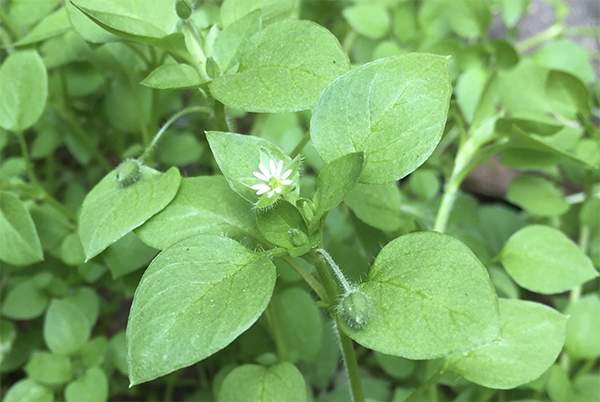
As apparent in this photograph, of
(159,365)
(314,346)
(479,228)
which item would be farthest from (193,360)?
(479,228)

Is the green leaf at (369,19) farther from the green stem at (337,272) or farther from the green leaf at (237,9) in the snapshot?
the green stem at (337,272)

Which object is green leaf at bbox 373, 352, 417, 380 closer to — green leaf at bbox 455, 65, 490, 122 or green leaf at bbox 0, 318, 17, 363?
green leaf at bbox 455, 65, 490, 122

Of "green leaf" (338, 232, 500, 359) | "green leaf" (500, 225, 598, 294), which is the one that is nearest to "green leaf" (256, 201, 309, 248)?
"green leaf" (338, 232, 500, 359)

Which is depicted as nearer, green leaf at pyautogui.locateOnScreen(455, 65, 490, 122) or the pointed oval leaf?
the pointed oval leaf

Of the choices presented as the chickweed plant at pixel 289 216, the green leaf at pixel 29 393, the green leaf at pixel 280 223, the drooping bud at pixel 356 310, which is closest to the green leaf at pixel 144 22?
the chickweed plant at pixel 289 216

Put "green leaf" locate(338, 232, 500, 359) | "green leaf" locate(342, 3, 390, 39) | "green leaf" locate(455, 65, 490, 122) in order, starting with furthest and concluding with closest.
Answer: "green leaf" locate(342, 3, 390, 39), "green leaf" locate(455, 65, 490, 122), "green leaf" locate(338, 232, 500, 359)

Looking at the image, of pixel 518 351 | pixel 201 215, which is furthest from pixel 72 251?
pixel 518 351

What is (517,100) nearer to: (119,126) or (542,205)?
(542,205)
